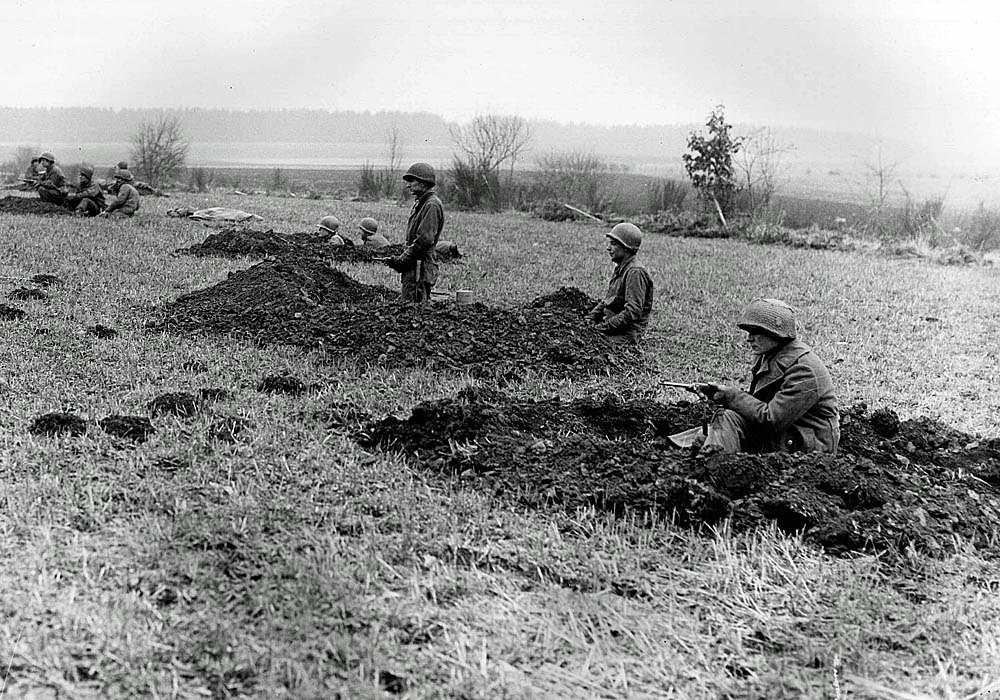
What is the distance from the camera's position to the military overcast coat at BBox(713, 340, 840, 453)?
18.6 feet

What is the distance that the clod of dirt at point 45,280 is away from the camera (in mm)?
11211

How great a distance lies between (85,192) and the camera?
60.5ft

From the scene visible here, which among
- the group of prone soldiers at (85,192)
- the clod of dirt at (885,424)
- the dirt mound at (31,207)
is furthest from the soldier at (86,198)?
the clod of dirt at (885,424)

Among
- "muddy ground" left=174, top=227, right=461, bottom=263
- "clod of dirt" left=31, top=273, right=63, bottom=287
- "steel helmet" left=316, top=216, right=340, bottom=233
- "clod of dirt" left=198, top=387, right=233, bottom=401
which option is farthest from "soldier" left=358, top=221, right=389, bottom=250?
"clod of dirt" left=198, top=387, right=233, bottom=401

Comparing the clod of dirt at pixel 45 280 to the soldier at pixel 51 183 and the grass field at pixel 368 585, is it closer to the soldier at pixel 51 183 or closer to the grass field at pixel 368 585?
the grass field at pixel 368 585

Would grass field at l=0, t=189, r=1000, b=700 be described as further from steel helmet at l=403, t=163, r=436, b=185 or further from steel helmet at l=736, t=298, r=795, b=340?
steel helmet at l=403, t=163, r=436, b=185

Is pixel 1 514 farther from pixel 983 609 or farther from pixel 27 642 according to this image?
pixel 983 609

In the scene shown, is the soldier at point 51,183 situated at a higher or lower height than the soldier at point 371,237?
higher

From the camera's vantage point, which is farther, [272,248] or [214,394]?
[272,248]

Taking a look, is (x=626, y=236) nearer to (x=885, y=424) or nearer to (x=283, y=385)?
(x=885, y=424)

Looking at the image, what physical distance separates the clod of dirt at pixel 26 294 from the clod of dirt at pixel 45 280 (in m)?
0.61

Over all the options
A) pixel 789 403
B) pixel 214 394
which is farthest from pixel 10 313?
pixel 789 403

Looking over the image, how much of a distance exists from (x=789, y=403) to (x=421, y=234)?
5.49 m

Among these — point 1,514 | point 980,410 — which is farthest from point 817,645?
point 980,410
